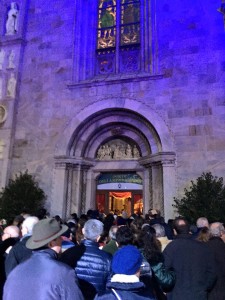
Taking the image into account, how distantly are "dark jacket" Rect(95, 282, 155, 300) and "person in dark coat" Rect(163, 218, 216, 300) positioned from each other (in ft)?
4.85

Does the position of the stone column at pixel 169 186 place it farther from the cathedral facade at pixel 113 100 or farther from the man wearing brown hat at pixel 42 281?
the man wearing brown hat at pixel 42 281

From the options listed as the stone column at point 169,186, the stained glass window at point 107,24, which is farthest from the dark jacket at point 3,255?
the stained glass window at point 107,24

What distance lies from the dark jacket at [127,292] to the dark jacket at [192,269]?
148 cm

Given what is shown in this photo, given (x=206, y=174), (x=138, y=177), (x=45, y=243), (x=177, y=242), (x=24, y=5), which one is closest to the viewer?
(x=45, y=243)

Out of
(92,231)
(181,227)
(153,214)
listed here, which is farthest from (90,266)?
(153,214)

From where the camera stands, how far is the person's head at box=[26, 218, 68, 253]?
1910 mm

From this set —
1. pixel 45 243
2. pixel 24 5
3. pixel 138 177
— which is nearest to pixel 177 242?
pixel 45 243

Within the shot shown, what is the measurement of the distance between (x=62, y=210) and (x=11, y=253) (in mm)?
8552

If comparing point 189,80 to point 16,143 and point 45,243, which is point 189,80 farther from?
point 45,243

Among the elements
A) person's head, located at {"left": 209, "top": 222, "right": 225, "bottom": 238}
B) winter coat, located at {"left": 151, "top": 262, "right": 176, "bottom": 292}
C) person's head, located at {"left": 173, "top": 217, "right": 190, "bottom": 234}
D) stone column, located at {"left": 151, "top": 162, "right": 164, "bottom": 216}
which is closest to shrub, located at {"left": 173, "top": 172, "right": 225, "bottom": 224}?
stone column, located at {"left": 151, "top": 162, "right": 164, "bottom": 216}

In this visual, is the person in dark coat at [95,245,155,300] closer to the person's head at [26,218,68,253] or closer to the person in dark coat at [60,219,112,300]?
the person's head at [26,218,68,253]

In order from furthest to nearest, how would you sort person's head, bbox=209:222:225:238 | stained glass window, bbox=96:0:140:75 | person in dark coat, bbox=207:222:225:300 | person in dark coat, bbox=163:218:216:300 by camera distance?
stained glass window, bbox=96:0:140:75, person's head, bbox=209:222:225:238, person in dark coat, bbox=207:222:225:300, person in dark coat, bbox=163:218:216:300

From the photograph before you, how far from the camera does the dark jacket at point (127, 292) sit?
162 centimetres

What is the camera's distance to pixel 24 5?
14.3 metres
